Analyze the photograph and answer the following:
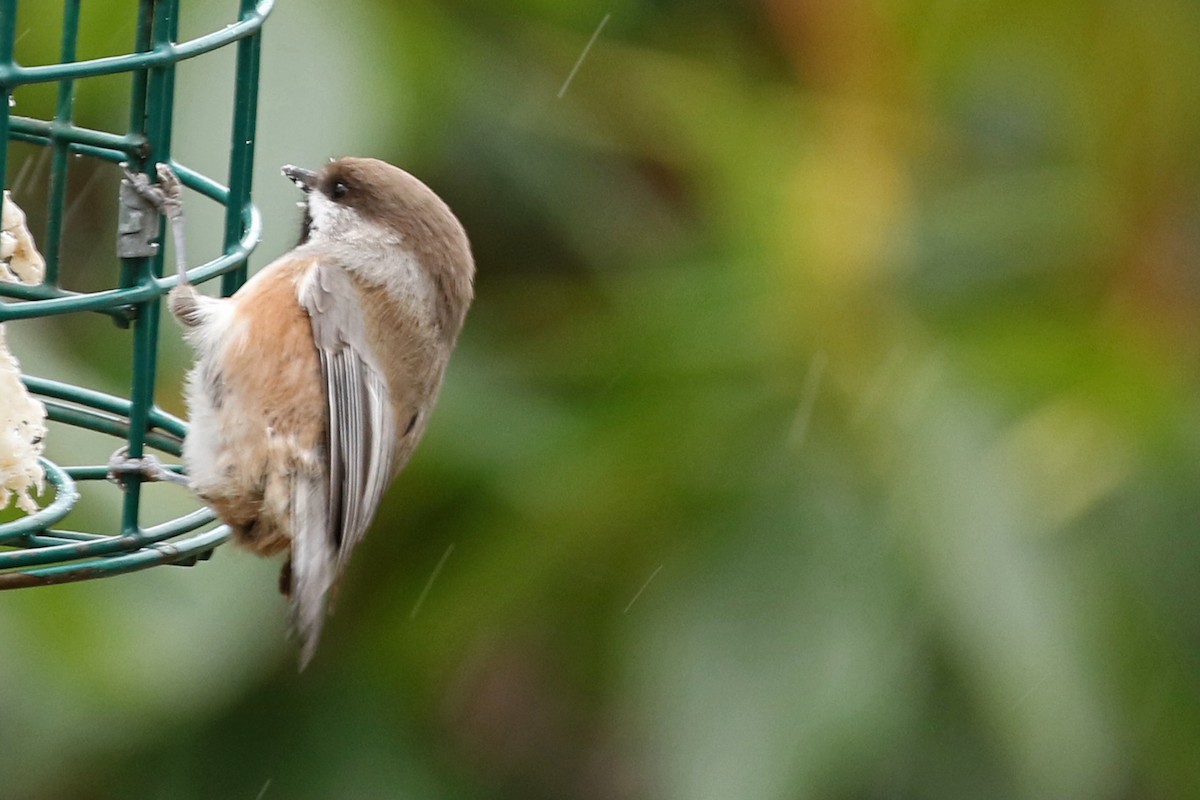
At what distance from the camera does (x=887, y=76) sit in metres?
4.86

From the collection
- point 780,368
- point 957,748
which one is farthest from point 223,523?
point 957,748

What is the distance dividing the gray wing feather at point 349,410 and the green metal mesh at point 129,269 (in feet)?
0.78

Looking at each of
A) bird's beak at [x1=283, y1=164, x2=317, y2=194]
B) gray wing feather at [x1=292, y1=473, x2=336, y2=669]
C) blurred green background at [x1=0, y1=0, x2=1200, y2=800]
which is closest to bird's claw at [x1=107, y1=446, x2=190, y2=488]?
gray wing feather at [x1=292, y1=473, x2=336, y2=669]

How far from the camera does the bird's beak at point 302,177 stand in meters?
4.03

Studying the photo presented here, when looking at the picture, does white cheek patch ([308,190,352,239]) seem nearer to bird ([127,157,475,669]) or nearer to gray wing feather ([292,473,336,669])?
bird ([127,157,475,669])

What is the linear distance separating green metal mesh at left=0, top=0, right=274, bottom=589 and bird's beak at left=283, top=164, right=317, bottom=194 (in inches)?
4.5

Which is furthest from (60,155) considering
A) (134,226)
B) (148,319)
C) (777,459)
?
(777,459)

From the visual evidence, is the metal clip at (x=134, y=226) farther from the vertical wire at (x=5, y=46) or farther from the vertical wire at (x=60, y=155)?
the vertical wire at (x=5, y=46)

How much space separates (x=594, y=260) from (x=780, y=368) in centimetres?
75

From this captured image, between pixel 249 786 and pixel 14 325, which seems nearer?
pixel 14 325

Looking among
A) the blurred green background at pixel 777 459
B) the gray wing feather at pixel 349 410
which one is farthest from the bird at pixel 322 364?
the blurred green background at pixel 777 459

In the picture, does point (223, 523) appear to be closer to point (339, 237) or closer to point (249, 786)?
point (339, 237)

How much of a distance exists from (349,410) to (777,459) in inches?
55.8

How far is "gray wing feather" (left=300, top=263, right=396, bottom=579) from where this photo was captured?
12.1 feet
